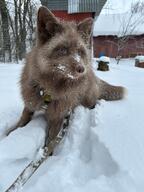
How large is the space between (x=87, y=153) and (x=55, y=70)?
0.89 meters

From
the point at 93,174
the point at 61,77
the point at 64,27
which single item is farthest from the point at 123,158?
the point at 64,27

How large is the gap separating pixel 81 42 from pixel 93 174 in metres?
1.41

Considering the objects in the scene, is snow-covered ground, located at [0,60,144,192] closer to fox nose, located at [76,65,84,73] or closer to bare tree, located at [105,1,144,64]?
fox nose, located at [76,65,84,73]

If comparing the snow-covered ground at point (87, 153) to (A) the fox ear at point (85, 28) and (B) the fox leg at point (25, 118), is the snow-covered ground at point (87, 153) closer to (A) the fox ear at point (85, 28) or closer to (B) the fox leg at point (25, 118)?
(B) the fox leg at point (25, 118)

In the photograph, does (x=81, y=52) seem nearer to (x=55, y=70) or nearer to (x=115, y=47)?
(x=55, y=70)

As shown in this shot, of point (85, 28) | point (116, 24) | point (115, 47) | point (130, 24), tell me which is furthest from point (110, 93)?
point (116, 24)

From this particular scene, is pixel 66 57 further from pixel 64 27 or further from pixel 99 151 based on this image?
pixel 99 151

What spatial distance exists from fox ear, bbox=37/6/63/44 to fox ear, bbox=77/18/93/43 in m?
0.25

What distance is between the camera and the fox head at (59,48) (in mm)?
2902

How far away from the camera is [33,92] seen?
3357 mm

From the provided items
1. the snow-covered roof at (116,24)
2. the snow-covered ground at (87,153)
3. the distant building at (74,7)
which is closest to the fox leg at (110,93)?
the snow-covered ground at (87,153)

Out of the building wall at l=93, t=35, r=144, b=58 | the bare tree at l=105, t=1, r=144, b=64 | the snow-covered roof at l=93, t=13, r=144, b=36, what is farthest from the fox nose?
the building wall at l=93, t=35, r=144, b=58

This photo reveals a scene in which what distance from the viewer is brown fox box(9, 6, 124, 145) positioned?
2965 mm

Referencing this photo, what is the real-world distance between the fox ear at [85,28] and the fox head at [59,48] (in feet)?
0.09
